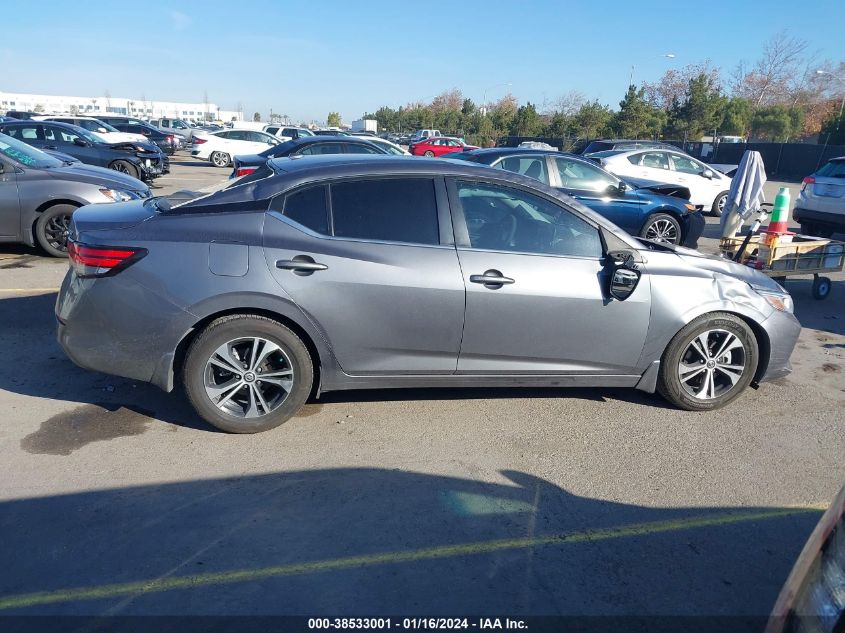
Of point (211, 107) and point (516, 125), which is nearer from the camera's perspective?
point (516, 125)

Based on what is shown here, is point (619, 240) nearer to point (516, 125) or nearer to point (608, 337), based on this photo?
point (608, 337)

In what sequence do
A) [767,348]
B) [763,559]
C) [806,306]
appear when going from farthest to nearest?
1. [806,306]
2. [767,348]
3. [763,559]

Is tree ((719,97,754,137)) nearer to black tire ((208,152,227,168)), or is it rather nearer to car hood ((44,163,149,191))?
black tire ((208,152,227,168))

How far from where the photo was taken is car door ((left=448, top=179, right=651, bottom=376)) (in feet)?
13.7

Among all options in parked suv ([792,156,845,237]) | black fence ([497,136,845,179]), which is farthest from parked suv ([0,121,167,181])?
black fence ([497,136,845,179])

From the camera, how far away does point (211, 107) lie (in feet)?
479

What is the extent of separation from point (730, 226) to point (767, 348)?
14.0ft

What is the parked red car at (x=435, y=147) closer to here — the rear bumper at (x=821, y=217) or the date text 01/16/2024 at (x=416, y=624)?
the rear bumper at (x=821, y=217)

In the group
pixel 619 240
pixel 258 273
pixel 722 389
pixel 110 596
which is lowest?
pixel 110 596

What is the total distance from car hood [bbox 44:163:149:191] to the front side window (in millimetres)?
6115

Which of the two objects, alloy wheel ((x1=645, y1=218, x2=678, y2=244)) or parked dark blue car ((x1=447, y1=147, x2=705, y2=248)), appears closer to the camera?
parked dark blue car ((x1=447, y1=147, x2=705, y2=248))

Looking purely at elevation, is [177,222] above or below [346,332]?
above

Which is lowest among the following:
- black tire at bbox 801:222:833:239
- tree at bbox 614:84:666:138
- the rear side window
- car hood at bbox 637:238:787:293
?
black tire at bbox 801:222:833:239

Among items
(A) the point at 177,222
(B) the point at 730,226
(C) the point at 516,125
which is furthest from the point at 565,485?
(C) the point at 516,125
